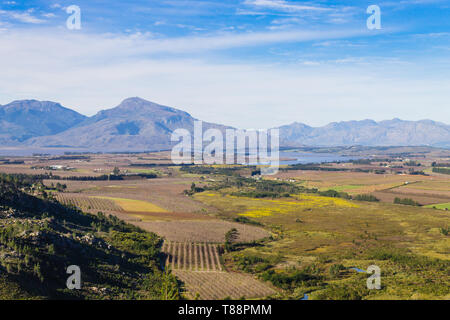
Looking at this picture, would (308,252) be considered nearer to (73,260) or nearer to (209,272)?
(209,272)
